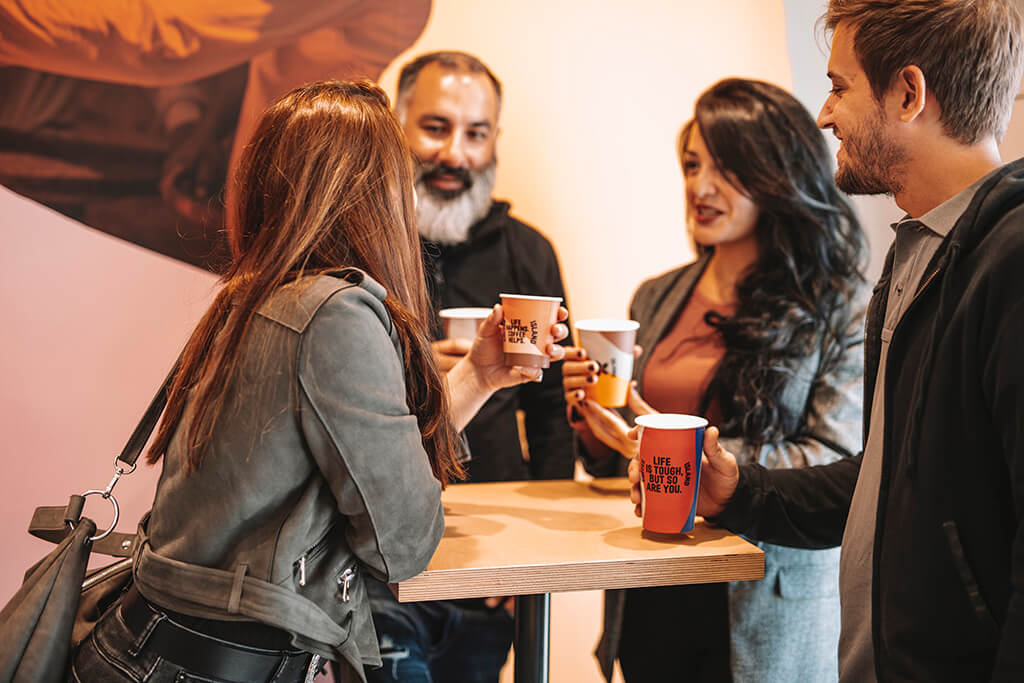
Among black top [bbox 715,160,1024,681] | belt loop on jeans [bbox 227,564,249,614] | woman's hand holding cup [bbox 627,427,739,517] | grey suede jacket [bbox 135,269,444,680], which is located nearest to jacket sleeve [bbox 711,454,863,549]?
woman's hand holding cup [bbox 627,427,739,517]

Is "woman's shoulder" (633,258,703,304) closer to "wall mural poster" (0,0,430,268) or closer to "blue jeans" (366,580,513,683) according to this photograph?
"blue jeans" (366,580,513,683)

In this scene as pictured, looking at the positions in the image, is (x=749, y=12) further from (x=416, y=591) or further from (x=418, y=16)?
(x=416, y=591)

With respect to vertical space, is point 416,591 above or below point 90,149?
below

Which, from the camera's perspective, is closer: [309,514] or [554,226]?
[309,514]

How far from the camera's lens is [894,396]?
50.0 inches

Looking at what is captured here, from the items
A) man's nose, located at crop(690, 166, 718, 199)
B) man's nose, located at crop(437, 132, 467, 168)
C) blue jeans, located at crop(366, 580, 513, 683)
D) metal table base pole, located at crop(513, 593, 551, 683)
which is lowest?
blue jeans, located at crop(366, 580, 513, 683)

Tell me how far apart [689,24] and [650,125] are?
36cm

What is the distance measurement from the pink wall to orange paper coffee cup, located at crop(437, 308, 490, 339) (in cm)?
108

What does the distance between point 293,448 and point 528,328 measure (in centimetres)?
57

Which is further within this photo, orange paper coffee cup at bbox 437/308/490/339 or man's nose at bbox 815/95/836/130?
orange paper coffee cup at bbox 437/308/490/339

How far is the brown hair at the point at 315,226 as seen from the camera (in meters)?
1.30

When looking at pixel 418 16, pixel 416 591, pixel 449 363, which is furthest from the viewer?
pixel 418 16

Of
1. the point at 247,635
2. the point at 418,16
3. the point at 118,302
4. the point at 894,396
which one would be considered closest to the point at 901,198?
the point at 894,396

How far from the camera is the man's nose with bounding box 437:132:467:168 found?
8.62 feet
